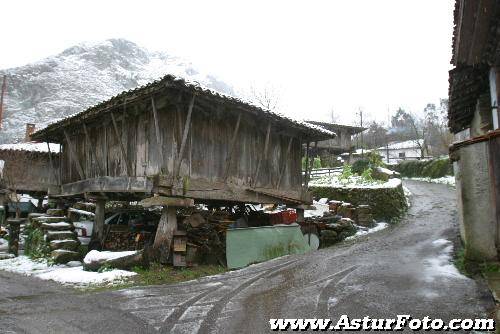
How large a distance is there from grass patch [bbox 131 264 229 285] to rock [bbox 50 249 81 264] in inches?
112

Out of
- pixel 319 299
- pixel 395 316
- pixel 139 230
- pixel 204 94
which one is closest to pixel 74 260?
pixel 139 230

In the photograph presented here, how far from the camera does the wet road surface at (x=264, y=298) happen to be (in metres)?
4.98

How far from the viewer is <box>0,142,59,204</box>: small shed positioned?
16812 millimetres

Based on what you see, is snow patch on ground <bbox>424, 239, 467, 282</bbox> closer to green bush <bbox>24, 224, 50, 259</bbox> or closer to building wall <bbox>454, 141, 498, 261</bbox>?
building wall <bbox>454, 141, 498, 261</bbox>

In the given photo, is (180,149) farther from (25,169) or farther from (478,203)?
(25,169)

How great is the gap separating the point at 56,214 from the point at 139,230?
416cm

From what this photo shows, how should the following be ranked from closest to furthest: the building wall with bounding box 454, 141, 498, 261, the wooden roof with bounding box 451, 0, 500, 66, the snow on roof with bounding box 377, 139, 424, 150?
the wooden roof with bounding box 451, 0, 500, 66
the building wall with bounding box 454, 141, 498, 261
the snow on roof with bounding box 377, 139, 424, 150

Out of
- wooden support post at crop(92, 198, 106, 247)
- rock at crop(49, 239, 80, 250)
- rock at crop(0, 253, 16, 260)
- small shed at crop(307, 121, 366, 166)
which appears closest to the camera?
rock at crop(49, 239, 80, 250)

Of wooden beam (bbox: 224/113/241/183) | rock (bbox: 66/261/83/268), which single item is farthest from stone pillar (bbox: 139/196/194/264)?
rock (bbox: 66/261/83/268)

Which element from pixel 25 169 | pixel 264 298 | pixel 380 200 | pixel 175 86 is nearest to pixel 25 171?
pixel 25 169

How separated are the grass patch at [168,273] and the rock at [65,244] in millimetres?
3437

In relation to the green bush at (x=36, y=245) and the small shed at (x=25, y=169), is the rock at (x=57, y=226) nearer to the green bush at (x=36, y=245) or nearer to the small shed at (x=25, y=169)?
the green bush at (x=36, y=245)

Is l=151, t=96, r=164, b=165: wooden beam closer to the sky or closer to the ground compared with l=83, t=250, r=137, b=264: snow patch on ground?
closer to the sky

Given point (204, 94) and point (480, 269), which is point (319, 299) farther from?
point (204, 94)
